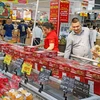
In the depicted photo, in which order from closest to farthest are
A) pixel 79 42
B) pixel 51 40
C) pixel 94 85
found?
1. pixel 94 85
2. pixel 79 42
3. pixel 51 40

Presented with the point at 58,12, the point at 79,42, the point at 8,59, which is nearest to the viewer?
the point at 8,59

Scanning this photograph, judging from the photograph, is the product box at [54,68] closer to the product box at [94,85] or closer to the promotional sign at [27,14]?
the product box at [94,85]

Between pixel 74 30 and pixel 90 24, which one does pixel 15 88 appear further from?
pixel 90 24

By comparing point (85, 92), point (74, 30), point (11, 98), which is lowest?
point (11, 98)

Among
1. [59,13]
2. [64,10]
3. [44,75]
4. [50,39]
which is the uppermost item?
[64,10]

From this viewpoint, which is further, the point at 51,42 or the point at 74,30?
the point at 51,42

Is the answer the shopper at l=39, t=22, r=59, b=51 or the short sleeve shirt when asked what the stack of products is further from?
the short sleeve shirt

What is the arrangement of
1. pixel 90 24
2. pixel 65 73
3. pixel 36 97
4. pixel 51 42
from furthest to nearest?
pixel 90 24 < pixel 51 42 < pixel 36 97 < pixel 65 73

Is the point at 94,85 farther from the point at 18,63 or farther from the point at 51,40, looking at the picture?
the point at 51,40

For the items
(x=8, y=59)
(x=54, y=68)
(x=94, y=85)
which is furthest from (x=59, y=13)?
(x=94, y=85)

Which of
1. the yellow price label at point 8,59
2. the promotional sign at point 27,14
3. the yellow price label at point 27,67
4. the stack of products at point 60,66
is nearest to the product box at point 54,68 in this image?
the stack of products at point 60,66

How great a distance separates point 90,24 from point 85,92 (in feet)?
53.1

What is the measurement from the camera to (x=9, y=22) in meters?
9.09

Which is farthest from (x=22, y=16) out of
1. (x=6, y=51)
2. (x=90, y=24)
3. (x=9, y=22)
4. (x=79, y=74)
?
(x=79, y=74)
